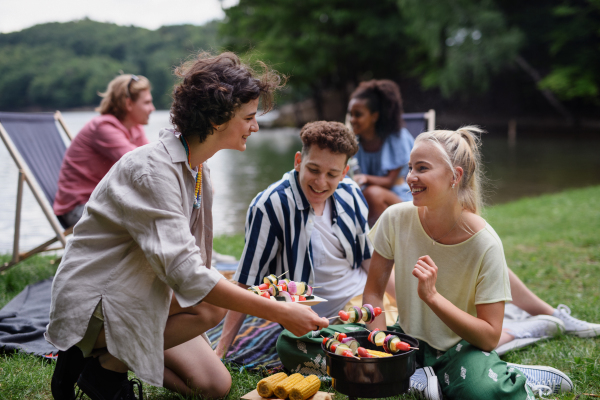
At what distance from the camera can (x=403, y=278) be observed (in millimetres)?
2547

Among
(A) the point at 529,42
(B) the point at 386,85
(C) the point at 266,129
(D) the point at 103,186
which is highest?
(A) the point at 529,42

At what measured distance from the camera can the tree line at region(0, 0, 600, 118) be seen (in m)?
22.7

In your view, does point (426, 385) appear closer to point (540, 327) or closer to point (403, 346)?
point (403, 346)

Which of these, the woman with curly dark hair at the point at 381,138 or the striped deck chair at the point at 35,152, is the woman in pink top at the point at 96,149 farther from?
the woman with curly dark hair at the point at 381,138

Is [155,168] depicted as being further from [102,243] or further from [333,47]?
[333,47]

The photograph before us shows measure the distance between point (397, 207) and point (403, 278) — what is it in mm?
355

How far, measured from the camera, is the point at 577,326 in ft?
10.4

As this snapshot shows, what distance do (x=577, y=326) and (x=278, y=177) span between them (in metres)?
10.6

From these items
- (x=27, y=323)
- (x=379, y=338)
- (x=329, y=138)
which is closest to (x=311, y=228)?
(x=329, y=138)

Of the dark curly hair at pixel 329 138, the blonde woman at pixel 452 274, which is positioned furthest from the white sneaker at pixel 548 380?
the dark curly hair at pixel 329 138

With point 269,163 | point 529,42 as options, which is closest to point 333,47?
point 529,42

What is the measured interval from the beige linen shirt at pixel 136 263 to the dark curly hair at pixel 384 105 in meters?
3.14

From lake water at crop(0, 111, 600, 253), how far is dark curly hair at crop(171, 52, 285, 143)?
410 cm

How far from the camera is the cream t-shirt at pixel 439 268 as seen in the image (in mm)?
2297
